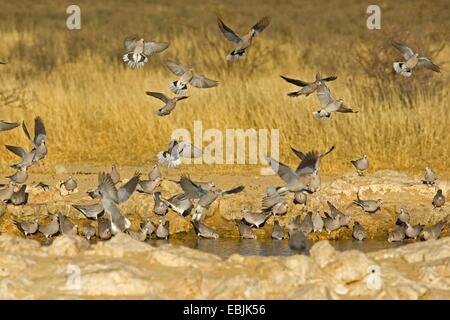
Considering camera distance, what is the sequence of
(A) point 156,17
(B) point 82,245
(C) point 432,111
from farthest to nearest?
(A) point 156,17
(C) point 432,111
(B) point 82,245

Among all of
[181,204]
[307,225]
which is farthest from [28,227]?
[307,225]

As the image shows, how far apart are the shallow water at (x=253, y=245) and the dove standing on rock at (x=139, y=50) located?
2655mm

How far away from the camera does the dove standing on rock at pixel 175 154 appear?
15.4 meters

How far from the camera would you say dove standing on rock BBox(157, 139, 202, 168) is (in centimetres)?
1540

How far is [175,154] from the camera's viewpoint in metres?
15.4

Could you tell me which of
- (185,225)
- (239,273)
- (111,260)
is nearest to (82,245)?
(111,260)

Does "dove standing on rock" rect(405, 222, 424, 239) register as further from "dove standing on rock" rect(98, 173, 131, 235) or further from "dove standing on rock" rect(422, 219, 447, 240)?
"dove standing on rock" rect(98, 173, 131, 235)

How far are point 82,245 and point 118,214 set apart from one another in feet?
8.55

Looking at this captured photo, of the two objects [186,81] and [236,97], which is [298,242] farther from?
[236,97]

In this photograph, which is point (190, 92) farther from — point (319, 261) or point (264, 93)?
point (319, 261)

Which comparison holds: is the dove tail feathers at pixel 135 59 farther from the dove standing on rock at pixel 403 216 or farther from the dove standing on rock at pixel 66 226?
the dove standing on rock at pixel 403 216
